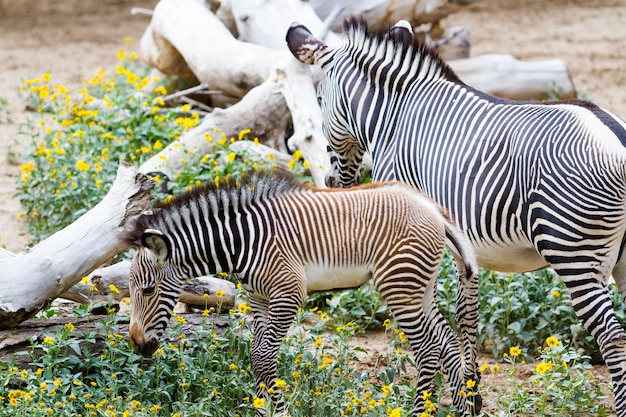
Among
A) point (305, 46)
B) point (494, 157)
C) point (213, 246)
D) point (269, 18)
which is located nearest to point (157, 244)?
point (213, 246)

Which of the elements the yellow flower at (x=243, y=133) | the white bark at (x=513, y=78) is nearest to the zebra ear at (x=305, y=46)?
the yellow flower at (x=243, y=133)

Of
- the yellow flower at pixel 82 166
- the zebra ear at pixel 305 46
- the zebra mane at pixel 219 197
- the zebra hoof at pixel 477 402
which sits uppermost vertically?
the zebra ear at pixel 305 46

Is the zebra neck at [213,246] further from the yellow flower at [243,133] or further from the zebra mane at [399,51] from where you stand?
the yellow flower at [243,133]

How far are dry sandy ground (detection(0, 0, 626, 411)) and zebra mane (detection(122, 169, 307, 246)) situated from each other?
18.5ft

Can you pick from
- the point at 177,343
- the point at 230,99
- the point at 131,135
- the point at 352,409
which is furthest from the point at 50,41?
the point at 352,409

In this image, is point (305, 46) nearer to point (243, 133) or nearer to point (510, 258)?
point (243, 133)

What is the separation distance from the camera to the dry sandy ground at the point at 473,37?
13023mm

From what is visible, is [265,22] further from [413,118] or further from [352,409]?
[352,409]

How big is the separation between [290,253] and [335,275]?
0.94 ft

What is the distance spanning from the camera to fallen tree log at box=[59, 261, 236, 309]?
5.91m

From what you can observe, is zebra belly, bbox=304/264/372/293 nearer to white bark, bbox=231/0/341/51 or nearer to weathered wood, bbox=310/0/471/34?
white bark, bbox=231/0/341/51

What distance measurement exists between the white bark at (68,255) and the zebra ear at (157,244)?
0.28 metres

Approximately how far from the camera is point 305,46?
642 cm

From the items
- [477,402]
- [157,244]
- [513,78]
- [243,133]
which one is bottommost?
[513,78]
